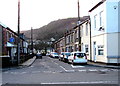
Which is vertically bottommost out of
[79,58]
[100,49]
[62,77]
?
[62,77]

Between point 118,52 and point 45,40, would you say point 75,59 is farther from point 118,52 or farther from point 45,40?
point 45,40

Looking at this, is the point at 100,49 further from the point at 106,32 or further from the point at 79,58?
the point at 79,58

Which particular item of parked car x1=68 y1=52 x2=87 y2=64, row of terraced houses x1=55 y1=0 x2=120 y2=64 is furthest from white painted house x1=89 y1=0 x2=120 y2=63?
parked car x1=68 y1=52 x2=87 y2=64

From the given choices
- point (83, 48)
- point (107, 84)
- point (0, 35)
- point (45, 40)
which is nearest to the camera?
point (107, 84)

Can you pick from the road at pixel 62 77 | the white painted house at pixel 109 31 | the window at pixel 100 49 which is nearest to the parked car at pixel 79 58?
the white painted house at pixel 109 31

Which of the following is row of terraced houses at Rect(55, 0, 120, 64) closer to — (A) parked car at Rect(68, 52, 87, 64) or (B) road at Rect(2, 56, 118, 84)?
(A) parked car at Rect(68, 52, 87, 64)

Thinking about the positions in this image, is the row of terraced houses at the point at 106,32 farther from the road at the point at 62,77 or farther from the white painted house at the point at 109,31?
the road at the point at 62,77

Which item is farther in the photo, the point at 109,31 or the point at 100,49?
the point at 100,49

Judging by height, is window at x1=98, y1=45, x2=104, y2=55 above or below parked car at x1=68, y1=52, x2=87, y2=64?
above

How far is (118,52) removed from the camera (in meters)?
26.0

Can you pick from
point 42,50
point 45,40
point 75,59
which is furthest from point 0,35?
point 42,50

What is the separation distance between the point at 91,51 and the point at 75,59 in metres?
6.14

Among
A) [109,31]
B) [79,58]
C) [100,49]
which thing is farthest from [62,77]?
[100,49]

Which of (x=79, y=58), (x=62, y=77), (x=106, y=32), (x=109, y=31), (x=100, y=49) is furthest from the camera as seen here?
(x=100, y=49)
